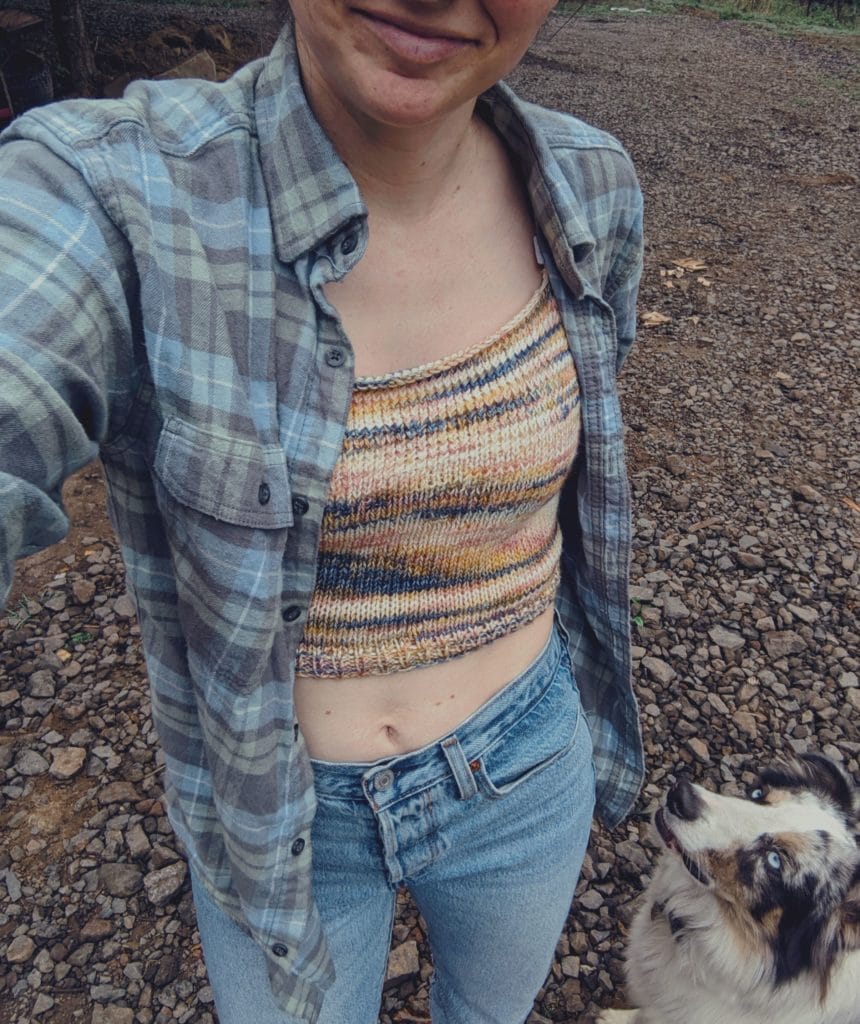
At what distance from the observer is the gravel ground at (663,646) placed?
235 centimetres

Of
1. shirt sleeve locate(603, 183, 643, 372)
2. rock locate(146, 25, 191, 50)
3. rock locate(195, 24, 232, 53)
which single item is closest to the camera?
shirt sleeve locate(603, 183, 643, 372)

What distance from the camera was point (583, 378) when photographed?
4.00ft

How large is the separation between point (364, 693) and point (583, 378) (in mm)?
543

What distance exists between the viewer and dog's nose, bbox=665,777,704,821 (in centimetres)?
213

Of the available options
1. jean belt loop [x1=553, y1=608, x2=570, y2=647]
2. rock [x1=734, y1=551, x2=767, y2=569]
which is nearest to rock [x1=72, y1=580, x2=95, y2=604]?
jean belt loop [x1=553, y1=608, x2=570, y2=647]

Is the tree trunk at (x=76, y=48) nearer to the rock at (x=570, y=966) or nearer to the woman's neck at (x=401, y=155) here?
the woman's neck at (x=401, y=155)

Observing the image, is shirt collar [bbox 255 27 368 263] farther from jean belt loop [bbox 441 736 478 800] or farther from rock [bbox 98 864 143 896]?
rock [bbox 98 864 143 896]

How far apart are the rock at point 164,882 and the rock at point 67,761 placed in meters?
0.47

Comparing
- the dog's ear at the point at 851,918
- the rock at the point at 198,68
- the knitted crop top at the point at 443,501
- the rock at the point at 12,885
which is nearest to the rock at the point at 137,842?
the rock at the point at 12,885

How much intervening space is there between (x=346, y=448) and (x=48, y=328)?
1.10 feet

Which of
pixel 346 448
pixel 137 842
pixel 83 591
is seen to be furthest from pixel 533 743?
pixel 83 591

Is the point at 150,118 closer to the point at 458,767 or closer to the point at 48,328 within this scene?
the point at 48,328

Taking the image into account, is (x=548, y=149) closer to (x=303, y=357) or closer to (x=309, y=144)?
(x=309, y=144)

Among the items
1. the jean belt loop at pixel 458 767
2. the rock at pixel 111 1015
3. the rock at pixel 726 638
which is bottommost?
the rock at pixel 726 638
